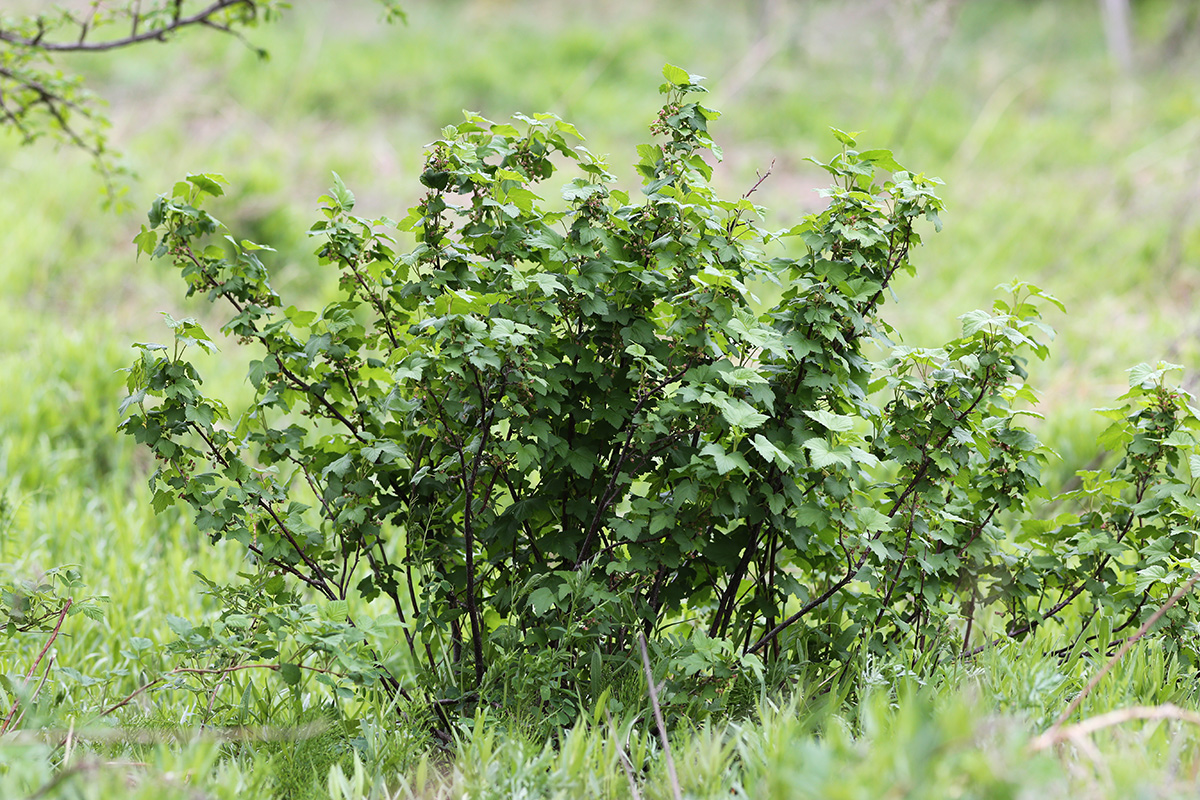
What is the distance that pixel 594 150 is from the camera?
8.34m

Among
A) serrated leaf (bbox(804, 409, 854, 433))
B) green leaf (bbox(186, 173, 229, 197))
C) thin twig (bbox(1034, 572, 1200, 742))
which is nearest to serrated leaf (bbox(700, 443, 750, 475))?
serrated leaf (bbox(804, 409, 854, 433))

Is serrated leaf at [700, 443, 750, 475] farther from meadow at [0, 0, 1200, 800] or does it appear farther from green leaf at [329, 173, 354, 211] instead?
green leaf at [329, 173, 354, 211]

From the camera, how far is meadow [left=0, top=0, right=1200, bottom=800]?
177cm

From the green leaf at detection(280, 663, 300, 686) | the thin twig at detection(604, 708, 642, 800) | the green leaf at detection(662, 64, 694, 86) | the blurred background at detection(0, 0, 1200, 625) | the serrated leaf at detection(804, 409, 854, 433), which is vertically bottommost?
the thin twig at detection(604, 708, 642, 800)

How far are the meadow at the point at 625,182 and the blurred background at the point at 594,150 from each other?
0.11ft

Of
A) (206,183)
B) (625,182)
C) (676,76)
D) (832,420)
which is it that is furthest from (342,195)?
(625,182)

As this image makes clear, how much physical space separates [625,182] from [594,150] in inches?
15.2

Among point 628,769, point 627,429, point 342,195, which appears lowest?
point 628,769

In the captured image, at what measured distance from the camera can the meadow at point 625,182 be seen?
1775 millimetres

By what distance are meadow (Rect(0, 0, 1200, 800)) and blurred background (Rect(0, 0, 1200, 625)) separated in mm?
33

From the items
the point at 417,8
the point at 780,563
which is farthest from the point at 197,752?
the point at 417,8

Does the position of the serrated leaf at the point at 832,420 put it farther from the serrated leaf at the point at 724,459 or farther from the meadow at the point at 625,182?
the meadow at the point at 625,182

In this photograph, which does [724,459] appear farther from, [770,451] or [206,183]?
[206,183]

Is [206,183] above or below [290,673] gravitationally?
above
